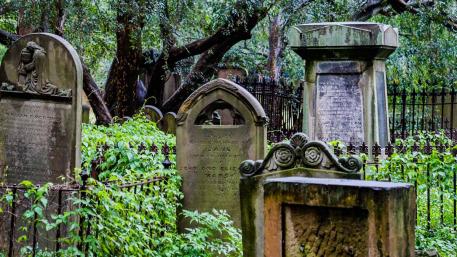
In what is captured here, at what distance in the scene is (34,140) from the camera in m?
7.91

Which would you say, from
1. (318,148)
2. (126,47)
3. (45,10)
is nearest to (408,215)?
(318,148)

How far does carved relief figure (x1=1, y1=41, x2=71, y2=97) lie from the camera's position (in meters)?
7.82

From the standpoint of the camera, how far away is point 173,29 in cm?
1563

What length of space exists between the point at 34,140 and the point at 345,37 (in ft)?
16.5

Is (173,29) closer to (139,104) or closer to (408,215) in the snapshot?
(139,104)

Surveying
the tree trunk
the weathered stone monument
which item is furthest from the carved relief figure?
the tree trunk

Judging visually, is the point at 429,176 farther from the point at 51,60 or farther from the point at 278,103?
the point at 278,103

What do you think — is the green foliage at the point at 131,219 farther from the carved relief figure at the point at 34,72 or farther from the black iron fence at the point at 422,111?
the black iron fence at the point at 422,111

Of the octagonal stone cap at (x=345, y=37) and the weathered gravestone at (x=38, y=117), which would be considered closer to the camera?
the weathered gravestone at (x=38, y=117)

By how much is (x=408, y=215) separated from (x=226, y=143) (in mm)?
4090

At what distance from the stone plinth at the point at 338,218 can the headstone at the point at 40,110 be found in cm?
358

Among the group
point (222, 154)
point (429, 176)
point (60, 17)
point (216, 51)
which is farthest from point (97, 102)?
point (429, 176)

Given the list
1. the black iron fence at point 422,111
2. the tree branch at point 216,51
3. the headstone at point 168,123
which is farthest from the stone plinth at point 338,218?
the headstone at point 168,123

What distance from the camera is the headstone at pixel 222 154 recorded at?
26.9ft
